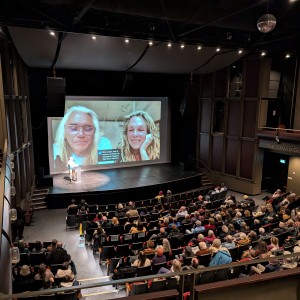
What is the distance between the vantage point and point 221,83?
15.7 metres

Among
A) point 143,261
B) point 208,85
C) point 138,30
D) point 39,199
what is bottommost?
point 39,199

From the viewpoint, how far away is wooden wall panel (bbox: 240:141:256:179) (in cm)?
1445

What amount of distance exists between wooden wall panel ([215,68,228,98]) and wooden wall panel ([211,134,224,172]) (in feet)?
7.40

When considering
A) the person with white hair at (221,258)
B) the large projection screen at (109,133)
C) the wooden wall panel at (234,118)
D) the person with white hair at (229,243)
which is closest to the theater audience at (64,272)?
the person with white hair at (221,258)

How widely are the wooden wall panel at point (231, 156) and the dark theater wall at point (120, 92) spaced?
7.18 feet

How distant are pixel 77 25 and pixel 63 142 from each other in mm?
7110

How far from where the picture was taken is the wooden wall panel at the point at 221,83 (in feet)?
50.5

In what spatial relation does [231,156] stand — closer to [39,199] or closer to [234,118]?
[234,118]

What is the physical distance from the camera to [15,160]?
9820mm

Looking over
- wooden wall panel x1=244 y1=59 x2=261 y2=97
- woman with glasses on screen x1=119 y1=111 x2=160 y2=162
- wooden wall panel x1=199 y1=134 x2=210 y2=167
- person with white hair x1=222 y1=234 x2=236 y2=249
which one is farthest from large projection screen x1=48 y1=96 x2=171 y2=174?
person with white hair x1=222 y1=234 x2=236 y2=249

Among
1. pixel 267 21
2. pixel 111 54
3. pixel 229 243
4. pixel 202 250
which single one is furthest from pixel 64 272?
pixel 111 54

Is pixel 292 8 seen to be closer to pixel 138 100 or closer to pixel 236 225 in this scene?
pixel 236 225

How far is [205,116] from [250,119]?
9.86ft

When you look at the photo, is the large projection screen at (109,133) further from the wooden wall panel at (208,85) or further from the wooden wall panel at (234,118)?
the wooden wall panel at (234,118)
